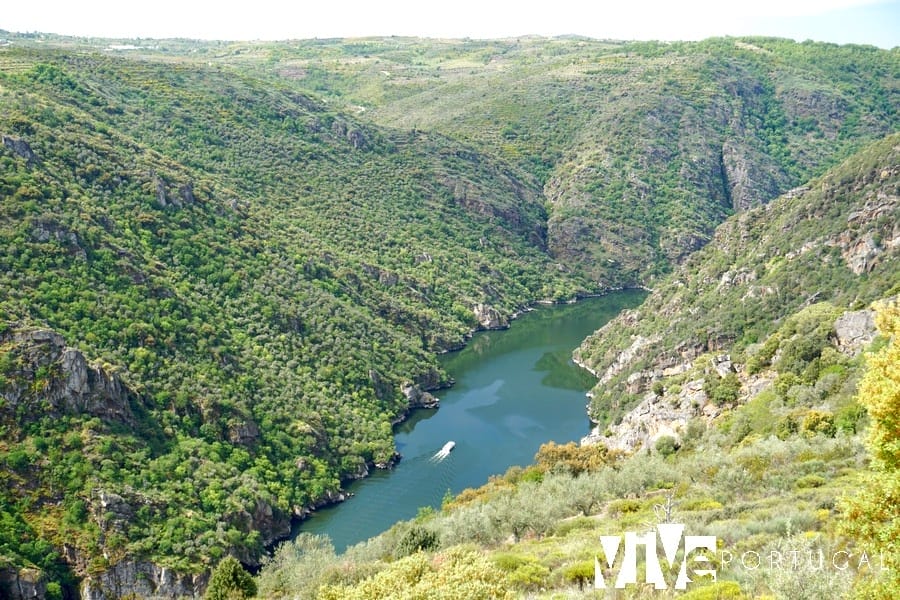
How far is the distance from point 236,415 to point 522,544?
42681 millimetres

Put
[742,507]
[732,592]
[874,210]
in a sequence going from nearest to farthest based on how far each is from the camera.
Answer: [732,592] < [742,507] < [874,210]

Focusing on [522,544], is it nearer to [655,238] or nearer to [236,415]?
[236,415]

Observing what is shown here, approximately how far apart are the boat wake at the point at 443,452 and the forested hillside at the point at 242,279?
16.7ft

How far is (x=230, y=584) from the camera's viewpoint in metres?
38.1

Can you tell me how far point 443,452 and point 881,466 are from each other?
62.9 meters

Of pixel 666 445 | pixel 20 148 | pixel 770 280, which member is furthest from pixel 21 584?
pixel 770 280

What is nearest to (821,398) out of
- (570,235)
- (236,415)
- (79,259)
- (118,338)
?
(236,415)

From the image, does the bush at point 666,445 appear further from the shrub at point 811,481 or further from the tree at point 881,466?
the tree at point 881,466

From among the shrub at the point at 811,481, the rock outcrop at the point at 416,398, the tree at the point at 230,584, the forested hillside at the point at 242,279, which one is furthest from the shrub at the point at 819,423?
the rock outcrop at the point at 416,398

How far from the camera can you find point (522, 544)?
34250mm

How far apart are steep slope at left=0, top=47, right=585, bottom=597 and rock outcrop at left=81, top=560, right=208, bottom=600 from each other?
33 cm

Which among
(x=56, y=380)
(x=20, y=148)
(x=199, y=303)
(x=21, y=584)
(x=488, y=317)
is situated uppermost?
(x=20, y=148)

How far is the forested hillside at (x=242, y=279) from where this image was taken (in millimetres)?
57188

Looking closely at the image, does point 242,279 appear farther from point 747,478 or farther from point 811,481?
point 811,481
